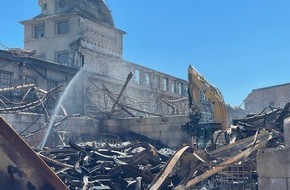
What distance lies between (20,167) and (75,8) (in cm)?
3942

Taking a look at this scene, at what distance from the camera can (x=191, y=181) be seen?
19.6 ft

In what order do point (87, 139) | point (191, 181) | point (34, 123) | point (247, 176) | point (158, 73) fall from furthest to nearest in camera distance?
point (158, 73) → point (87, 139) → point (34, 123) → point (247, 176) → point (191, 181)

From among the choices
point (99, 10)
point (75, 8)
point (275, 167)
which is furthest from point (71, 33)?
point (275, 167)

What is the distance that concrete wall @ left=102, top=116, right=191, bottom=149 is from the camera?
14250mm

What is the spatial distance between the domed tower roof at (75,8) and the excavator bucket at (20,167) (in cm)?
3819

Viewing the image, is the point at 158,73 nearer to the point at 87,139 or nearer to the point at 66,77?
the point at 66,77

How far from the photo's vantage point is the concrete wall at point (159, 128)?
14250 mm

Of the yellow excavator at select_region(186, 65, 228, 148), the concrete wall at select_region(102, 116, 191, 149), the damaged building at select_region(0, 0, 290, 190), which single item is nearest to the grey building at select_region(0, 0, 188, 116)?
the damaged building at select_region(0, 0, 290, 190)

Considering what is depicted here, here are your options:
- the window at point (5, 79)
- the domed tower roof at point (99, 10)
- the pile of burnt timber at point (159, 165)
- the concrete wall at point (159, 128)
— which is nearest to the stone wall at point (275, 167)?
the pile of burnt timber at point (159, 165)

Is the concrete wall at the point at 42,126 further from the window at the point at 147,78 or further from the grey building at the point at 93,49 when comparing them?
the window at the point at 147,78

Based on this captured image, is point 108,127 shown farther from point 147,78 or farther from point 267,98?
point 267,98

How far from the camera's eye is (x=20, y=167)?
12.3 feet

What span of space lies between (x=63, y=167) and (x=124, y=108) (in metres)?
9.32

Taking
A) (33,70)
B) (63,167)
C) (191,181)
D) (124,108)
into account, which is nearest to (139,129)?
(124,108)
